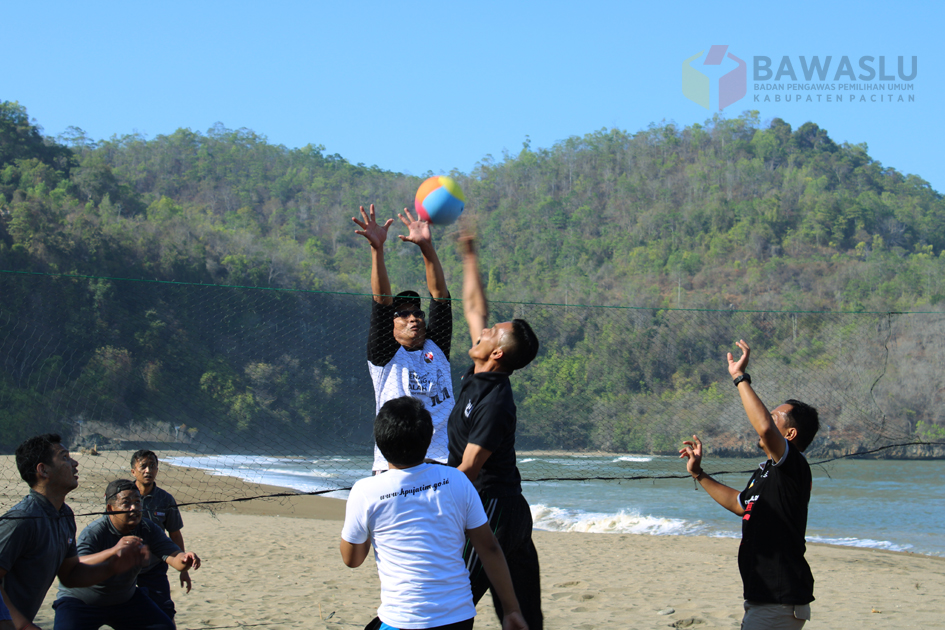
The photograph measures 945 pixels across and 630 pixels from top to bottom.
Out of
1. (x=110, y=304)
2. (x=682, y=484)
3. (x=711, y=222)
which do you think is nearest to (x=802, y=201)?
(x=711, y=222)

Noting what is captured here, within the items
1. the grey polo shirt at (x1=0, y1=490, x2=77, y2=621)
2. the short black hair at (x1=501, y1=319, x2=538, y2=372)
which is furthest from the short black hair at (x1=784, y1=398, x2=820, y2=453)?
the grey polo shirt at (x1=0, y1=490, x2=77, y2=621)

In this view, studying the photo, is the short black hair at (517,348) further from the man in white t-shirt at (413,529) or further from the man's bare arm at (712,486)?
the man's bare arm at (712,486)

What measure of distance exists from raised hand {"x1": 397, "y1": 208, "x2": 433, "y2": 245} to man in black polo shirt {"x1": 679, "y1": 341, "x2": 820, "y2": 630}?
5.92 ft

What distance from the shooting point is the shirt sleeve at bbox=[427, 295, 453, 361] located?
421cm

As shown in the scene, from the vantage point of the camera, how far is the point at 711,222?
3654 inches

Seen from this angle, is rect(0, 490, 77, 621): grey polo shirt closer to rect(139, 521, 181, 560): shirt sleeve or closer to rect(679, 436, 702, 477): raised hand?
rect(139, 521, 181, 560): shirt sleeve

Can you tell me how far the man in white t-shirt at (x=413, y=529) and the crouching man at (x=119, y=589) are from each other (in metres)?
1.91

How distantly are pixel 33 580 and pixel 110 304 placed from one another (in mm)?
23385

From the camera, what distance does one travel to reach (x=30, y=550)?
3268 mm

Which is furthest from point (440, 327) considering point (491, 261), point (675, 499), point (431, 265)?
point (491, 261)

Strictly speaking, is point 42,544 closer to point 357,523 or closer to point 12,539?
point 12,539

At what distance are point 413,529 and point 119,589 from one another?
7.86ft

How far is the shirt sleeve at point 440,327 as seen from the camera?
13.8 ft

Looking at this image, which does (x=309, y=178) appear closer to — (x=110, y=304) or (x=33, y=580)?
(x=110, y=304)
